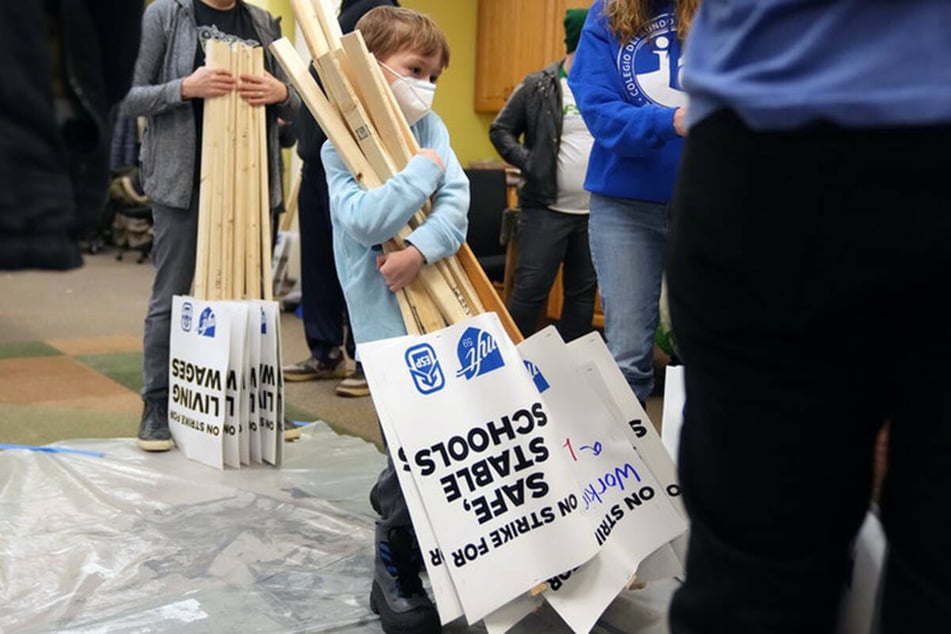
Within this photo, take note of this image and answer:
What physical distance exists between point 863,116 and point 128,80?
0.58m

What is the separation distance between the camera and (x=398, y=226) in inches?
67.2

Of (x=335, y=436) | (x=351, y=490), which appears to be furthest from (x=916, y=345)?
(x=335, y=436)

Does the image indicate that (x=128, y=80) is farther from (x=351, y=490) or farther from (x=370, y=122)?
(x=351, y=490)

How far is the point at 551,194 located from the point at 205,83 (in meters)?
1.52

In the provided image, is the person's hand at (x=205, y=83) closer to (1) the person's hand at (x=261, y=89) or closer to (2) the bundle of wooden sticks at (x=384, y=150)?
(1) the person's hand at (x=261, y=89)

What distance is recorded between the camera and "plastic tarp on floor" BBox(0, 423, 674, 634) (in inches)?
66.6

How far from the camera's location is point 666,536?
5.48 ft

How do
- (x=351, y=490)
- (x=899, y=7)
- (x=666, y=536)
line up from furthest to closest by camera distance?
(x=351, y=490) → (x=666, y=536) → (x=899, y=7)

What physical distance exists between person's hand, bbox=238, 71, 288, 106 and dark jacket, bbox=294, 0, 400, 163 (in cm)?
41

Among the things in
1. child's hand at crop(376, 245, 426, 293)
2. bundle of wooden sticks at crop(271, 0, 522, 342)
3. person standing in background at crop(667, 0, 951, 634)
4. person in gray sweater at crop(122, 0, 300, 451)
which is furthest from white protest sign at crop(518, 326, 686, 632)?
person in gray sweater at crop(122, 0, 300, 451)

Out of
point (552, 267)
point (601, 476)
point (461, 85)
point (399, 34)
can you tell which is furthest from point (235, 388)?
point (461, 85)

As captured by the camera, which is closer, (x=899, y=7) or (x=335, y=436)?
(x=899, y=7)

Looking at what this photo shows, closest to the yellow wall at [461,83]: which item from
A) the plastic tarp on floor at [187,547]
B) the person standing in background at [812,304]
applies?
the plastic tarp on floor at [187,547]

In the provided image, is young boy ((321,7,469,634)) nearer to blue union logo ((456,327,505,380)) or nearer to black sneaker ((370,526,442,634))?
black sneaker ((370,526,442,634))
